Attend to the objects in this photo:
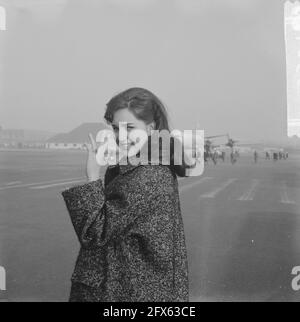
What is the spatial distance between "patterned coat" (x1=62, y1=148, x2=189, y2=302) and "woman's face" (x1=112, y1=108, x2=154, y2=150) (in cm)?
9

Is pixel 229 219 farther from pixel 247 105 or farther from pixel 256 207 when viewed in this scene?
pixel 247 105

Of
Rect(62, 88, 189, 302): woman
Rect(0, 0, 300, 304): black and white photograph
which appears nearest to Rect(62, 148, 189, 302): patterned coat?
Rect(62, 88, 189, 302): woman

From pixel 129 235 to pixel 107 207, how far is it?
108mm

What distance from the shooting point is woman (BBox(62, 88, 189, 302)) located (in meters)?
1.13

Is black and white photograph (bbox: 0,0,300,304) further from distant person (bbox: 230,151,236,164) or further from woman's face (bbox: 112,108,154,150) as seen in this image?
woman's face (bbox: 112,108,154,150)

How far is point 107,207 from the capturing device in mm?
1140

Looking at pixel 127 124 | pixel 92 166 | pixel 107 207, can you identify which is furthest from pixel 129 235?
pixel 127 124

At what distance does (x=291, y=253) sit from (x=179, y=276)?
1494mm

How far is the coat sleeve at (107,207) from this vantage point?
1126 millimetres

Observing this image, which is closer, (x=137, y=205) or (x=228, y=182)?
(x=137, y=205)

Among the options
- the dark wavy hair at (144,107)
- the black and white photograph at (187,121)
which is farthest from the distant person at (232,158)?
the dark wavy hair at (144,107)

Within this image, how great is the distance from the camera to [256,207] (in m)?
2.70
